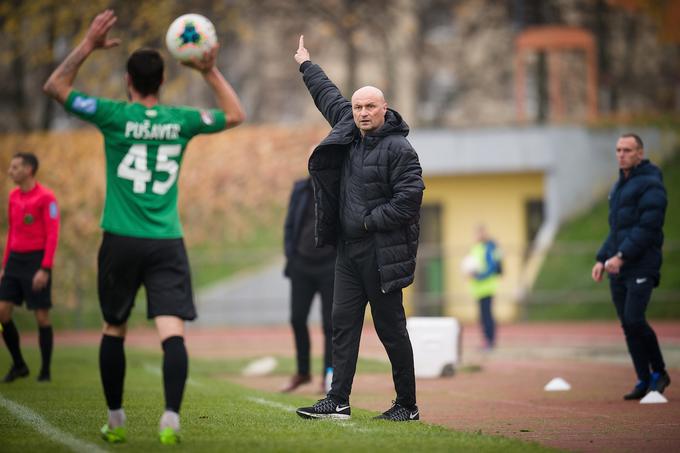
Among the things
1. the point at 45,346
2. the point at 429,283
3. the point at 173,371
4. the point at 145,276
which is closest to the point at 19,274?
the point at 45,346

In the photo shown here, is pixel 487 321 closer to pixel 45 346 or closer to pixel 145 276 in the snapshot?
pixel 45 346

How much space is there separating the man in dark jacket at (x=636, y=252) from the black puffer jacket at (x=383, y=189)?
2.78 metres

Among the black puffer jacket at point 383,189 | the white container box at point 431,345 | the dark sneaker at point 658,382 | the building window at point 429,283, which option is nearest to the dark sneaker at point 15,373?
the white container box at point 431,345

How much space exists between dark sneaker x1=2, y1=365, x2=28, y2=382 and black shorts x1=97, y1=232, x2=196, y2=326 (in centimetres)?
555

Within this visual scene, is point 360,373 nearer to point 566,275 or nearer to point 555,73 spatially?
point 566,275

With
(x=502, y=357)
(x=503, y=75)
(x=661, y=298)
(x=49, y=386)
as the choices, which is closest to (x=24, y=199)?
(x=49, y=386)

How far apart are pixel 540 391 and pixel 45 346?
5.11 m

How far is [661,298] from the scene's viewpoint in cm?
2800

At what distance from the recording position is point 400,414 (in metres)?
8.93

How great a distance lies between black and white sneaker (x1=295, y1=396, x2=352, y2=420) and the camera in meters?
8.80

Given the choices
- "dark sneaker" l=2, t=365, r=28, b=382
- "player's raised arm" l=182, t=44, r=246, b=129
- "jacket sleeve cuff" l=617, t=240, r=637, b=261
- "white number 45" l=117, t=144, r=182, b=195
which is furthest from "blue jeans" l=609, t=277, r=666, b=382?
"dark sneaker" l=2, t=365, r=28, b=382

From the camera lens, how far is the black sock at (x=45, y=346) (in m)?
12.7

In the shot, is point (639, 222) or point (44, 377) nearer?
point (639, 222)

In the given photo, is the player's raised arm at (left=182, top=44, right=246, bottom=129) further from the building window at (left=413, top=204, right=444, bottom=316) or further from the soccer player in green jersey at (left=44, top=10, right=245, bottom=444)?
the building window at (left=413, top=204, right=444, bottom=316)
